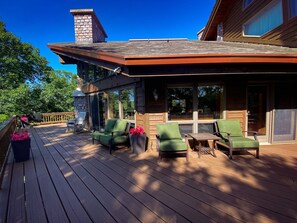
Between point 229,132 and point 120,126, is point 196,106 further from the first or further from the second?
point 120,126

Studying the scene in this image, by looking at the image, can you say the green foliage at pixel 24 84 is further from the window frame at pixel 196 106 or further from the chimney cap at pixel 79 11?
the window frame at pixel 196 106

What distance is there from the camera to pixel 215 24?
7.99 metres

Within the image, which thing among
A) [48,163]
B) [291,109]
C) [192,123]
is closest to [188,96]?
[192,123]

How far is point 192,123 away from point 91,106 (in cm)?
497

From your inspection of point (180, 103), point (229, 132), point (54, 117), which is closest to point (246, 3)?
point (180, 103)

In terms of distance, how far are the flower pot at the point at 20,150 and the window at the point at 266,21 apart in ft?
25.5

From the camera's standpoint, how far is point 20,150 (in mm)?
3797

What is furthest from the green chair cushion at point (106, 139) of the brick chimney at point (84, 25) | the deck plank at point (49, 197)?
the brick chimney at point (84, 25)

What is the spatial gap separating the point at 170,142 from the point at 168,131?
54cm

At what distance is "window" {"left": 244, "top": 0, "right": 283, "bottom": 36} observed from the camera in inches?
193

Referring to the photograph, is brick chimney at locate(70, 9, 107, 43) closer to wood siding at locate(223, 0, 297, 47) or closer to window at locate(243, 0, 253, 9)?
wood siding at locate(223, 0, 297, 47)

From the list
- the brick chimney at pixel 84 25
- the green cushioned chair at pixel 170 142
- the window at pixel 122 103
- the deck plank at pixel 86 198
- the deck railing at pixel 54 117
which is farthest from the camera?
the deck railing at pixel 54 117

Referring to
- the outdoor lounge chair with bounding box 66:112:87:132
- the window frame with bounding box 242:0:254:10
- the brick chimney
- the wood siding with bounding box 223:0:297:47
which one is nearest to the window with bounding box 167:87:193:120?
the wood siding with bounding box 223:0:297:47

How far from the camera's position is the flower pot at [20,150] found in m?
3.73
